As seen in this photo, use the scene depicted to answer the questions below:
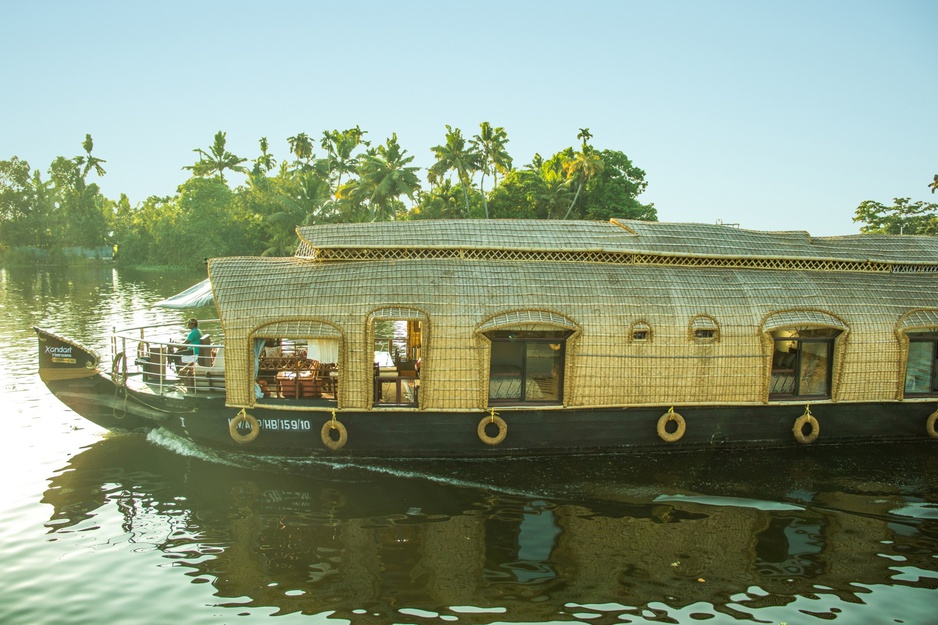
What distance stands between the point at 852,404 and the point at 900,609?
149 inches

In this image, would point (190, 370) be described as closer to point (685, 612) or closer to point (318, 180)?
point (685, 612)

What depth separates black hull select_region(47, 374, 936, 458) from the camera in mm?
8258

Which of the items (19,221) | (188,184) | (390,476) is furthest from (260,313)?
(19,221)

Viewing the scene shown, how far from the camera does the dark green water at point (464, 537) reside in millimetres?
5734

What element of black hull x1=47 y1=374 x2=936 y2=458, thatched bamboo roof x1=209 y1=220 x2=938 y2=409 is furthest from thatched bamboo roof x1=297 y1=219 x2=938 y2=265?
black hull x1=47 y1=374 x2=936 y2=458

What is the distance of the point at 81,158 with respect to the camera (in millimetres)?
54000

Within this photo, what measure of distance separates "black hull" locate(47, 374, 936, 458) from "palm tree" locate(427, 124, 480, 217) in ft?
78.0

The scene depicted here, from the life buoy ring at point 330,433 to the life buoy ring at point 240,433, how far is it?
80 cm

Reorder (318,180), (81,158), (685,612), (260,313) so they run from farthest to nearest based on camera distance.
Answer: (81,158)
(318,180)
(260,313)
(685,612)

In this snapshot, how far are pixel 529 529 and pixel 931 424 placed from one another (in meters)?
6.14

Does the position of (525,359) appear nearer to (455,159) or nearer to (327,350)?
(327,350)

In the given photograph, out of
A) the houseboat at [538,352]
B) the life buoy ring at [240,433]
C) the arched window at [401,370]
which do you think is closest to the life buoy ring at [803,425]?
the houseboat at [538,352]

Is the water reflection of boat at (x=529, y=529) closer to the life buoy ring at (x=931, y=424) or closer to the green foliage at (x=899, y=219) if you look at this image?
the life buoy ring at (x=931, y=424)

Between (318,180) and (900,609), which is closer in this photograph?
(900,609)
